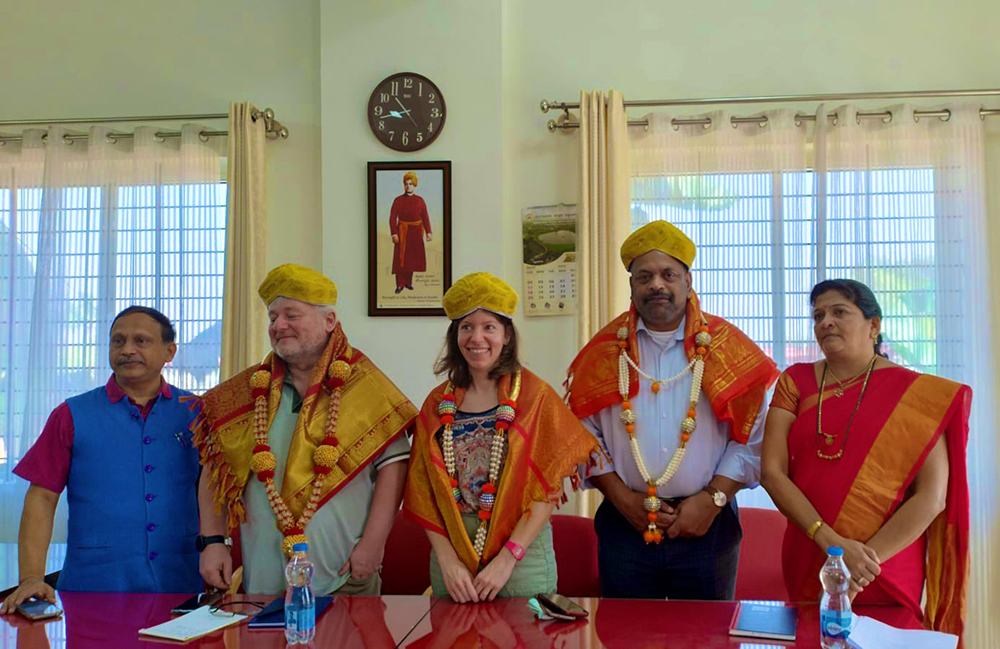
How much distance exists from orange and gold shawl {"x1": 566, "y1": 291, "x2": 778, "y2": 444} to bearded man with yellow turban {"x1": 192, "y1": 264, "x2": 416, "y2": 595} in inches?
23.5

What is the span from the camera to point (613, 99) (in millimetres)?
3926

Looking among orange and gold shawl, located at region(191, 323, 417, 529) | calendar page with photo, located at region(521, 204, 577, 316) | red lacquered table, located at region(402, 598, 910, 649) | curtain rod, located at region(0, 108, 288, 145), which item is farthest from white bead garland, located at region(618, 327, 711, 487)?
curtain rod, located at region(0, 108, 288, 145)

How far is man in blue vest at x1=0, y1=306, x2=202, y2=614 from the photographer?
8.43 ft

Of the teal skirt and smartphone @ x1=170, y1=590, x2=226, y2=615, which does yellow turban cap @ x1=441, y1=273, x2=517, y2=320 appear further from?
smartphone @ x1=170, y1=590, x2=226, y2=615

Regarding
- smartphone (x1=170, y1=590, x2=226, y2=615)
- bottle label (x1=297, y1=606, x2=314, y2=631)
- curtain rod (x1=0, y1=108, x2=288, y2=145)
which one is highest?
curtain rod (x1=0, y1=108, x2=288, y2=145)

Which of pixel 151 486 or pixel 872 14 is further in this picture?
pixel 872 14

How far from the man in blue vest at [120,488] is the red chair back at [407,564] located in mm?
949

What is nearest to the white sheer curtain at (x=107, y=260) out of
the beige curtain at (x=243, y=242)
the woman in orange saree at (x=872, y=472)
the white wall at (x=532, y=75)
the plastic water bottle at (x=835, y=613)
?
the beige curtain at (x=243, y=242)

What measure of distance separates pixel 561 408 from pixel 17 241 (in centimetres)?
338

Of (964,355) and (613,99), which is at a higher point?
(613,99)

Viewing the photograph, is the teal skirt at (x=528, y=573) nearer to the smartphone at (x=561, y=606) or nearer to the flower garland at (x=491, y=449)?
the flower garland at (x=491, y=449)

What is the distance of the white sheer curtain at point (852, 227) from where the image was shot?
151 inches

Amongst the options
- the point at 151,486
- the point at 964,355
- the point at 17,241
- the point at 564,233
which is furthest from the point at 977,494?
the point at 17,241

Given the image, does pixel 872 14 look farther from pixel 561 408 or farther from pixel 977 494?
pixel 561 408
